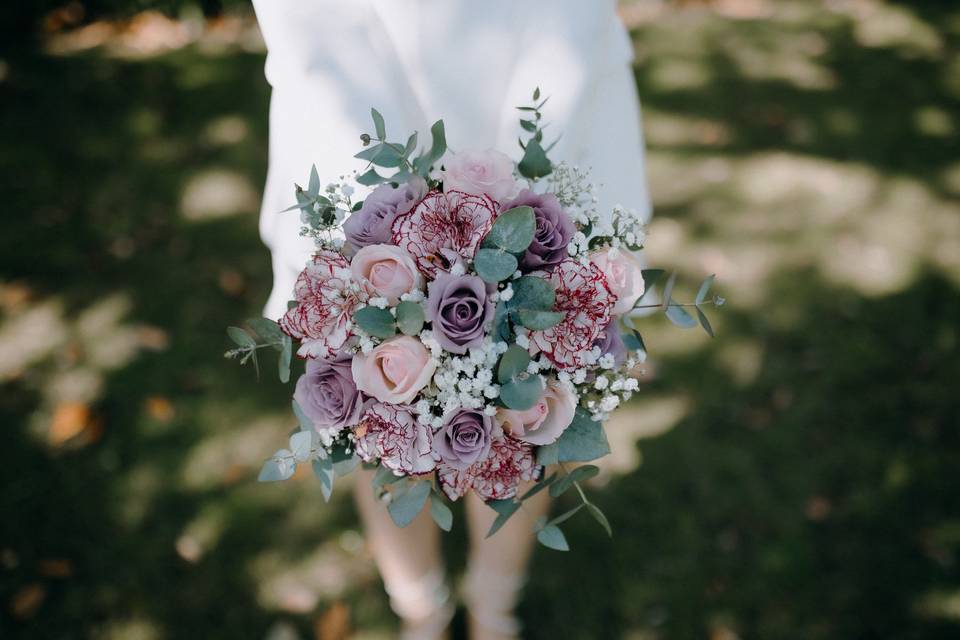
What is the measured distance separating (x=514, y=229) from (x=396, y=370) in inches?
12.2

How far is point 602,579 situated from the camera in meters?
2.61

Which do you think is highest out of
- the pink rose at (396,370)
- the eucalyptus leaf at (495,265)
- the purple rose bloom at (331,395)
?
the eucalyptus leaf at (495,265)

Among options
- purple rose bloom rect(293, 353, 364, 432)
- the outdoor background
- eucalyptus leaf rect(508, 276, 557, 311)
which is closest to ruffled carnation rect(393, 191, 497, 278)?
eucalyptus leaf rect(508, 276, 557, 311)

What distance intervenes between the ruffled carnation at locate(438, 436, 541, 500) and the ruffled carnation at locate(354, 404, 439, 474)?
63 mm

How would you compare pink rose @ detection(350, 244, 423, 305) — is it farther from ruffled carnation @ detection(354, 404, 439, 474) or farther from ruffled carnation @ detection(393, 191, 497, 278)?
ruffled carnation @ detection(354, 404, 439, 474)

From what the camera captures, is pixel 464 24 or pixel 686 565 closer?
pixel 464 24

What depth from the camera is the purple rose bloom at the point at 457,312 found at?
124cm

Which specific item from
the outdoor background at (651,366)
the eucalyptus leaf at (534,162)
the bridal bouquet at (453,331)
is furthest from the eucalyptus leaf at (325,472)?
the outdoor background at (651,366)

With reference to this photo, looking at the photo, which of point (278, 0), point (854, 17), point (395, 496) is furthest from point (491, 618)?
point (854, 17)

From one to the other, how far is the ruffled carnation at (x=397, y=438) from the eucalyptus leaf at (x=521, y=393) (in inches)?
6.3

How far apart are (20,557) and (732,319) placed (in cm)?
290

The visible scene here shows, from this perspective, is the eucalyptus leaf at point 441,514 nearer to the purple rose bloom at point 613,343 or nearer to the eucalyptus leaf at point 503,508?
the eucalyptus leaf at point 503,508

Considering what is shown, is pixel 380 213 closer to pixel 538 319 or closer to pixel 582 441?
pixel 538 319

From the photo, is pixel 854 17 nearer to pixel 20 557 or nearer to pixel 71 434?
pixel 71 434
